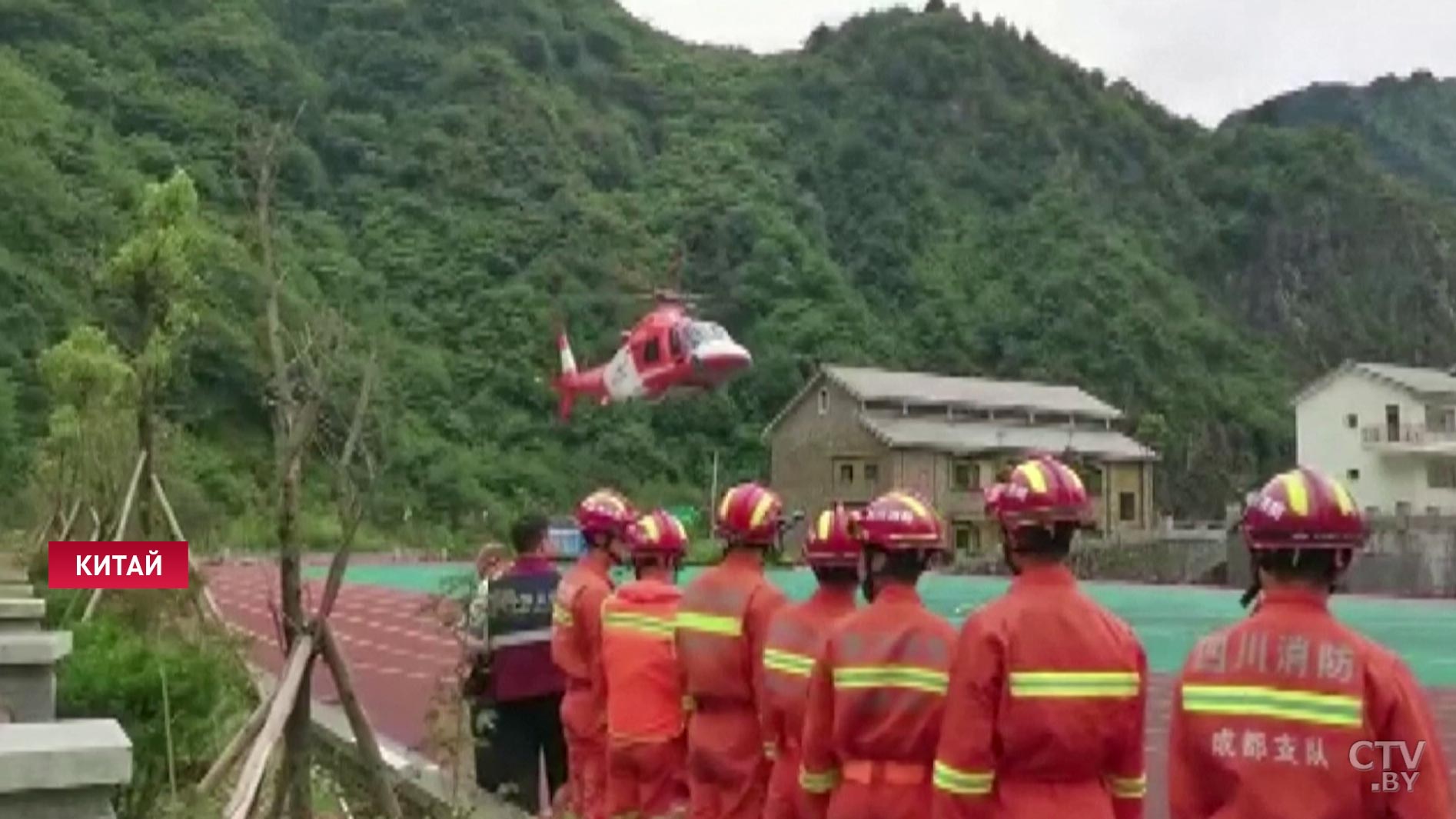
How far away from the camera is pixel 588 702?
668 centimetres

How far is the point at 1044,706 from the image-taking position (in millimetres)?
3648

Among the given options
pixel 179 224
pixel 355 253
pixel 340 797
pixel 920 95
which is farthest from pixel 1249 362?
pixel 340 797

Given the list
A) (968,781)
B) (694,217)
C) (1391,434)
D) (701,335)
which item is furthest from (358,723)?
(694,217)

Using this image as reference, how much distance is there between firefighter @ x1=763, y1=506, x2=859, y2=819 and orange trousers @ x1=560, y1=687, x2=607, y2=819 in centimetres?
154

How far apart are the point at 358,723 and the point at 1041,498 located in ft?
8.79

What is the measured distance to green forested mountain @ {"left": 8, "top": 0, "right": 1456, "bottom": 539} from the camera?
160 feet

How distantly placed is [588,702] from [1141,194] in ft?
241

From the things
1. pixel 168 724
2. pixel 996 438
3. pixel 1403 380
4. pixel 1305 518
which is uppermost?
pixel 1403 380

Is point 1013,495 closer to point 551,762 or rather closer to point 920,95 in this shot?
point 551,762

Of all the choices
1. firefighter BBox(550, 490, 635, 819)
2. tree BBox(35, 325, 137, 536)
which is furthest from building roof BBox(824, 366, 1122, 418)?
firefighter BBox(550, 490, 635, 819)

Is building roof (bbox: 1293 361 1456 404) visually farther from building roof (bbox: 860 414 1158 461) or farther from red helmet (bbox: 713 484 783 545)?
red helmet (bbox: 713 484 783 545)

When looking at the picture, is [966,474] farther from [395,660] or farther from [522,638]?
[522,638]

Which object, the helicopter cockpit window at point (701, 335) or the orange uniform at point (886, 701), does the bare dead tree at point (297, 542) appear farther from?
the helicopter cockpit window at point (701, 335)

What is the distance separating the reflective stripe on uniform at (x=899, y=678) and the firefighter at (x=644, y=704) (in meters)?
Answer: 1.90
